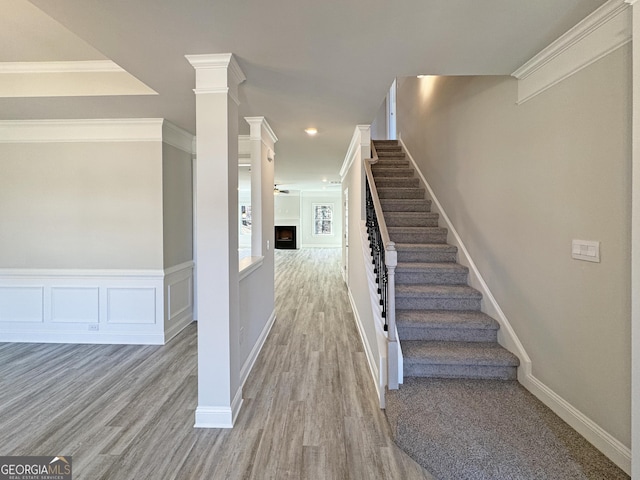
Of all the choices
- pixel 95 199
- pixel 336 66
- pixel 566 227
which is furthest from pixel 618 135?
pixel 95 199

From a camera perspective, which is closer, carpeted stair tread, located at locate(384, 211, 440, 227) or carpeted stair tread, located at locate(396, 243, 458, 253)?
carpeted stair tread, located at locate(396, 243, 458, 253)

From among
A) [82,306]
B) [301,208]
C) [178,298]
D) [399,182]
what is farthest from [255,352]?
[301,208]

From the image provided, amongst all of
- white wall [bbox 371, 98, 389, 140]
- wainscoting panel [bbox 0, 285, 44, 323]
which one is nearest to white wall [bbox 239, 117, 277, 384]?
wainscoting panel [bbox 0, 285, 44, 323]

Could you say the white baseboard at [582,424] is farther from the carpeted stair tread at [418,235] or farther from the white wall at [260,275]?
the white wall at [260,275]

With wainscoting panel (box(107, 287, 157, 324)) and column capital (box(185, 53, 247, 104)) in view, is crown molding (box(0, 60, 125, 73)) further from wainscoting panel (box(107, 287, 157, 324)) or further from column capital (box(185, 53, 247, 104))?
wainscoting panel (box(107, 287, 157, 324))

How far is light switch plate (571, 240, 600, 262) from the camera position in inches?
66.6

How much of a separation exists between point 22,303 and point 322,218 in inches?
444

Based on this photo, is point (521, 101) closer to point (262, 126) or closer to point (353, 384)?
point (262, 126)

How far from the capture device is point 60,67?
8.67ft

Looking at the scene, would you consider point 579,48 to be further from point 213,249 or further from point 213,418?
point 213,418

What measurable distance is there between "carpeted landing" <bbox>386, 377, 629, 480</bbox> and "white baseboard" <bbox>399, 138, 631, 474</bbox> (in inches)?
1.7

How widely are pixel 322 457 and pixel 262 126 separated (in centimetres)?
318

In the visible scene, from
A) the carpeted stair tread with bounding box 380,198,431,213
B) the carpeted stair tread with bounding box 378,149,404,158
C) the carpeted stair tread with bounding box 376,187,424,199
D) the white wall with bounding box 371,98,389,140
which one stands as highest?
the white wall with bounding box 371,98,389,140

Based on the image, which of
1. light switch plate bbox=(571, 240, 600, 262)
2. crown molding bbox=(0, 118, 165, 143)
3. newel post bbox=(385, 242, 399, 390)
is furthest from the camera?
crown molding bbox=(0, 118, 165, 143)
